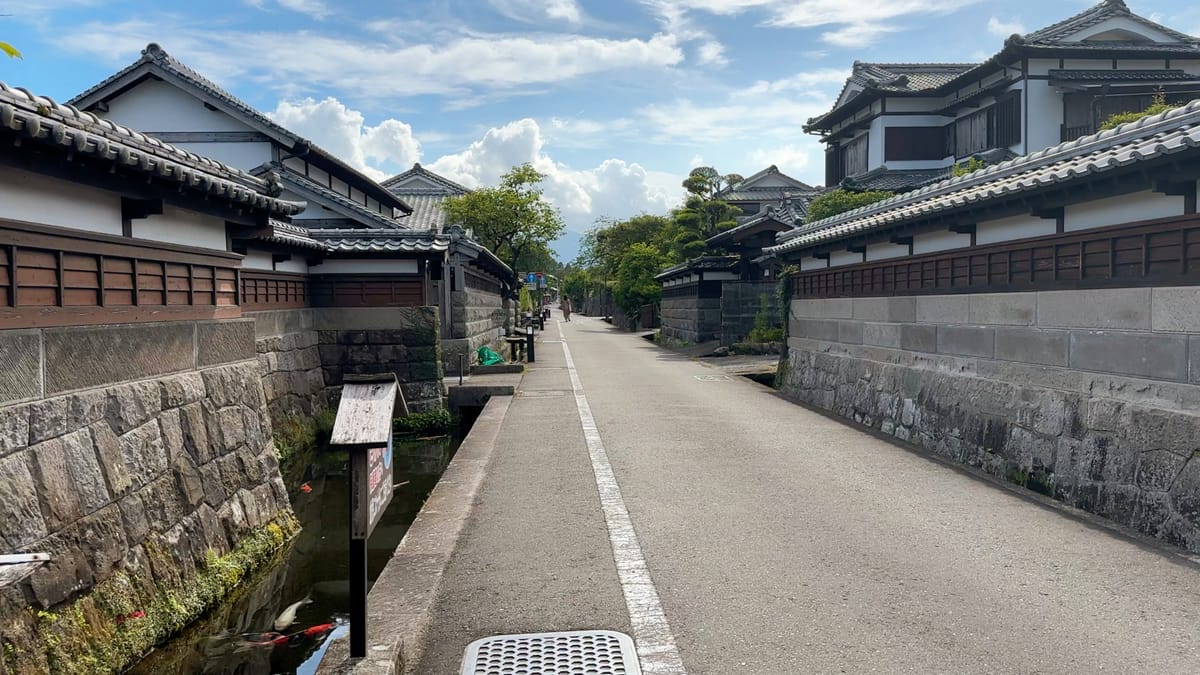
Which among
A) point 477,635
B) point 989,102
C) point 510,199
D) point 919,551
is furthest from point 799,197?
point 477,635

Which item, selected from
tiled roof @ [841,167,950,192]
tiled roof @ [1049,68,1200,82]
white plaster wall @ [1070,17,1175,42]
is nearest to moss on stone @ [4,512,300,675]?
tiled roof @ [841,167,950,192]

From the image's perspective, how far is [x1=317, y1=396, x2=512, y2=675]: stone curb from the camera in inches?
169

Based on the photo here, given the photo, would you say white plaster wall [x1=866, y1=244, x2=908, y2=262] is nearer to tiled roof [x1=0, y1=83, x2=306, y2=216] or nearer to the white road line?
the white road line

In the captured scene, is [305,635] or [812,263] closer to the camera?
[305,635]

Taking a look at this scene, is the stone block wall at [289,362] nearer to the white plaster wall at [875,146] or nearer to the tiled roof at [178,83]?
the tiled roof at [178,83]

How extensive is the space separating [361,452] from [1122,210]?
6958mm

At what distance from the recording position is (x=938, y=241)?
10.8 metres

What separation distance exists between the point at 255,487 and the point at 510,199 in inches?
1133

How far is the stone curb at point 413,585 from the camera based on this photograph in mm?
4305

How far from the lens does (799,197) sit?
108ft

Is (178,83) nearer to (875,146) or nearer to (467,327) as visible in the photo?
(467,327)

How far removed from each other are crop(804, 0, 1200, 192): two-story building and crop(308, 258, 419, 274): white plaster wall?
19.7m

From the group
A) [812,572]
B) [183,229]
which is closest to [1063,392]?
[812,572]

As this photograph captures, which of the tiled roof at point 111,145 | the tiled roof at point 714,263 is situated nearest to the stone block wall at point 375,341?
the tiled roof at point 111,145
